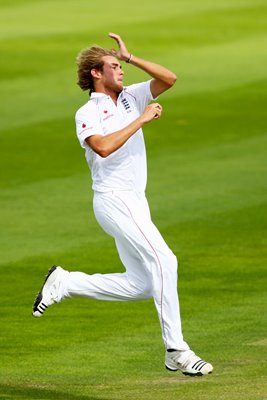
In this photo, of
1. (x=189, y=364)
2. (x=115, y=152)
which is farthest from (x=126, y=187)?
(x=189, y=364)

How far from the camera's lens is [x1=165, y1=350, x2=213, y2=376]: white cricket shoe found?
31.8 ft

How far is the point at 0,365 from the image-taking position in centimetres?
1141

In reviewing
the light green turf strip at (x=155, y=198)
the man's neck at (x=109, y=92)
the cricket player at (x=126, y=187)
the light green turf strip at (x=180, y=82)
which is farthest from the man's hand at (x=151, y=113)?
the light green turf strip at (x=180, y=82)

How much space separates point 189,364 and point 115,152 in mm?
1616

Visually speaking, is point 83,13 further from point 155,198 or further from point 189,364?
point 189,364

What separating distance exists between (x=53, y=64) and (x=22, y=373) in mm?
16182

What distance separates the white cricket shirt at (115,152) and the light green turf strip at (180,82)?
12603 millimetres

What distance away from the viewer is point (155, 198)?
18.2 m

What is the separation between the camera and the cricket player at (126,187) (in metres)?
9.79

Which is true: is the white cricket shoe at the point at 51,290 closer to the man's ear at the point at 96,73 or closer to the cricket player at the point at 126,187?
the cricket player at the point at 126,187

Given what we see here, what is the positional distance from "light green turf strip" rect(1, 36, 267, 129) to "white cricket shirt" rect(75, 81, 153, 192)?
41.3 feet

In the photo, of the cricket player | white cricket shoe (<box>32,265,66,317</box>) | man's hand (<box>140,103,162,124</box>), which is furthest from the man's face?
white cricket shoe (<box>32,265,66,317</box>)

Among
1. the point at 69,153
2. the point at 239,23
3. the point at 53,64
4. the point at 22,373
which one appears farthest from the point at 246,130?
the point at 22,373

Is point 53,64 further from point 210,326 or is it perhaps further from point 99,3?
point 210,326
